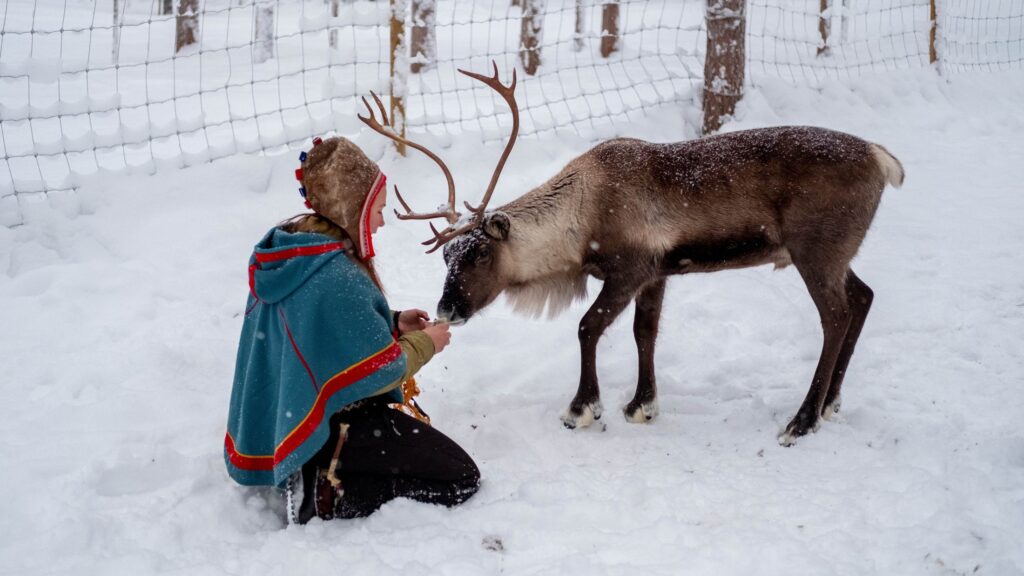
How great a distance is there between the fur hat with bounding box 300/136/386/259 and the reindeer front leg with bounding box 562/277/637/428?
1.16 meters

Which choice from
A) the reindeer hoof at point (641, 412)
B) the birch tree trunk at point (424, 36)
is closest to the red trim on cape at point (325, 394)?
the reindeer hoof at point (641, 412)

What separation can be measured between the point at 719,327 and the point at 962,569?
198cm

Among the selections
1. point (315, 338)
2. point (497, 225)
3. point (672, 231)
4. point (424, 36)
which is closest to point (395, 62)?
point (497, 225)

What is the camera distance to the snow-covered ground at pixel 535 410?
240cm

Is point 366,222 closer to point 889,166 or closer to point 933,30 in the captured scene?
point 889,166

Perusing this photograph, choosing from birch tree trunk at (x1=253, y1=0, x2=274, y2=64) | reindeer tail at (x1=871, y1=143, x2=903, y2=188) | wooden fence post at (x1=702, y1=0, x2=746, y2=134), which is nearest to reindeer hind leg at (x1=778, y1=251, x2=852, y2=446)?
reindeer tail at (x1=871, y1=143, x2=903, y2=188)

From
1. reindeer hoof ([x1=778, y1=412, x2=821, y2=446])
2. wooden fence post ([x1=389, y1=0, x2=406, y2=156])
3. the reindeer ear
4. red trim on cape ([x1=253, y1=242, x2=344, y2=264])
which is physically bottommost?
reindeer hoof ([x1=778, y1=412, x2=821, y2=446])

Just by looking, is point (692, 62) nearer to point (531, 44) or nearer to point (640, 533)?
point (531, 44)

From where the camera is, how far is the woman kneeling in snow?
8.07 ft

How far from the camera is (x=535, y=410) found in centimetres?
344

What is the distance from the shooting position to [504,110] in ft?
22.4

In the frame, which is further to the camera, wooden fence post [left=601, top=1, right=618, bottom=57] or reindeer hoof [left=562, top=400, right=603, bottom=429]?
wooden fence post [left=601, top=1, right=618, bottom=57]

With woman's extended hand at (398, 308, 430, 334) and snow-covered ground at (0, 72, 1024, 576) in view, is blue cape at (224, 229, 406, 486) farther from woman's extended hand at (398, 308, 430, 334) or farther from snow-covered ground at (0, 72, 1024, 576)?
woman's extended hand at (398, 308, 430, 334)

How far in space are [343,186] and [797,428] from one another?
6.46 ft
